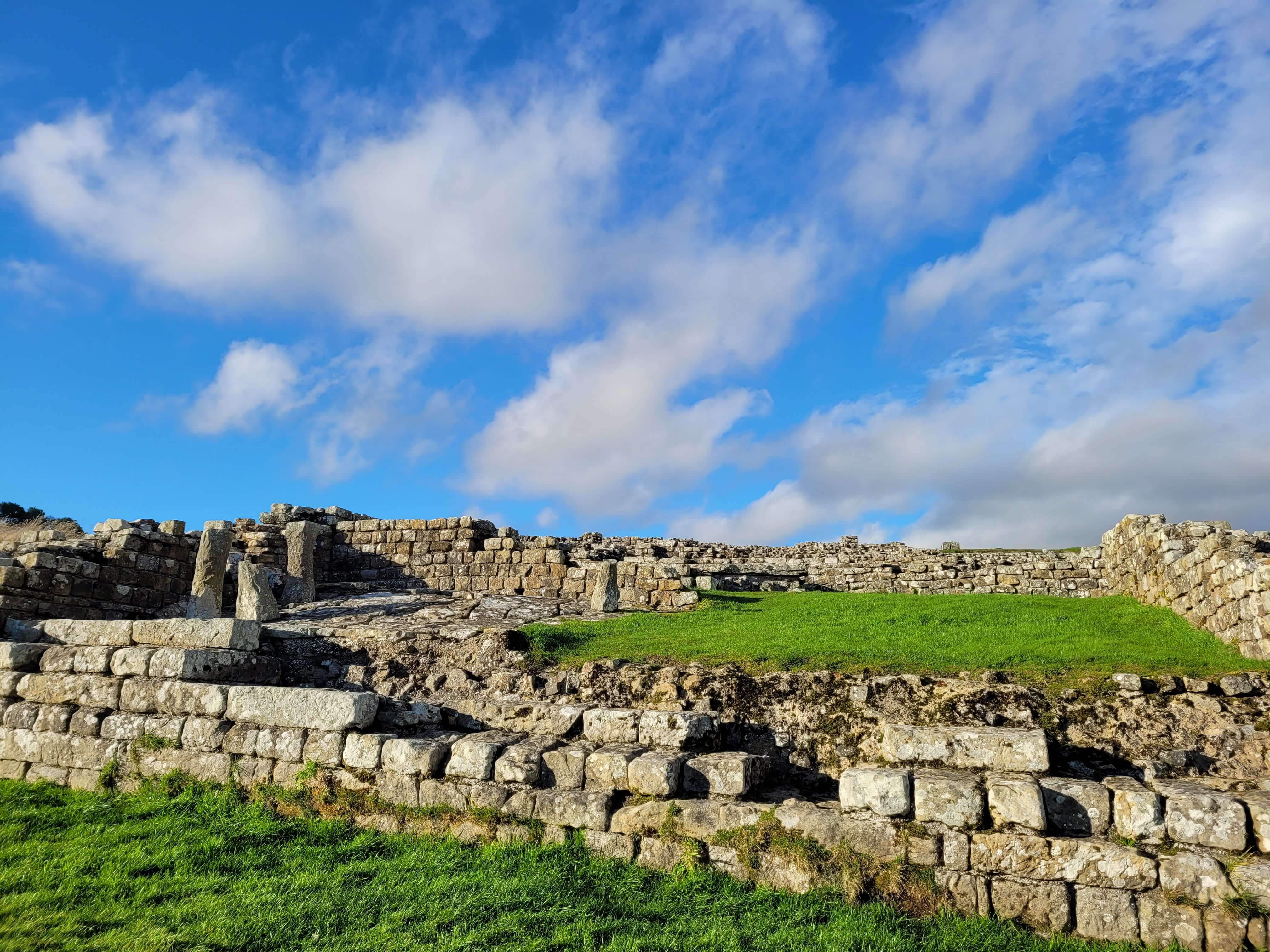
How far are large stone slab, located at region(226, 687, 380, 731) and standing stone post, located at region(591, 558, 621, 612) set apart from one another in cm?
909

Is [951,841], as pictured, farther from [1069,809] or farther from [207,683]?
[207,683]

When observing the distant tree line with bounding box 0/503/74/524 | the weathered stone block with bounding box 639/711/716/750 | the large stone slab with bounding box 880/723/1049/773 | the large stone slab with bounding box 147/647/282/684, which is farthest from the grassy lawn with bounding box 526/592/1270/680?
the distant tree line with bounding box 0/503/74/524

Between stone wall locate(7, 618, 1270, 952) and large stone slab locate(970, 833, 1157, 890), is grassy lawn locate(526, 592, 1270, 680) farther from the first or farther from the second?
large stone slab locate(970, 833, 1157, 890)

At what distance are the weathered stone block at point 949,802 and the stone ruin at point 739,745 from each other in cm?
2

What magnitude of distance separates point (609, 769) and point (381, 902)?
2.31m

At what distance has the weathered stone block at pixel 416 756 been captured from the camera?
7797mm

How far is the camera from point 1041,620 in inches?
510

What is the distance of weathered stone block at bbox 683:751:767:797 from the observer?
274 inches

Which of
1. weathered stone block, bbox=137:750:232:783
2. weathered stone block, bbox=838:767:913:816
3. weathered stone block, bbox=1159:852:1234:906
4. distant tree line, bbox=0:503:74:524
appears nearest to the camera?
weathered stone block, bbox=1159:852:1234:906

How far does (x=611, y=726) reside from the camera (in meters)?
8.27

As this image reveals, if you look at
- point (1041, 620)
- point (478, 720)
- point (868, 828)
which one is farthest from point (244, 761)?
point (1041, 620)

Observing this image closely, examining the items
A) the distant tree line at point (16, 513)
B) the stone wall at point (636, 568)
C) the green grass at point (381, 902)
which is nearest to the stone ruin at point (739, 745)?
the green grass at point (381, 902)

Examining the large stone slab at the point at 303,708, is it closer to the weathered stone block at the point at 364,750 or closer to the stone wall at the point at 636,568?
the weathered stone block at the point at 364,750

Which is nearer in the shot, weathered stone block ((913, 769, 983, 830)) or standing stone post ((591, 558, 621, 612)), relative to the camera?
weathered stone block ((913, 769, 983, 830))
